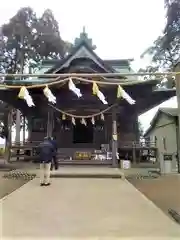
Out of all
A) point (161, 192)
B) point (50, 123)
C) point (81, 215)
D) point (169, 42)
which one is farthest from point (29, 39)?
point (81, 215)

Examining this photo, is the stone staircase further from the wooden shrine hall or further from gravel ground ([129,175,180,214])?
gravel ground ([129,175,180,214])

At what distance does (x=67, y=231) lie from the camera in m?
5.45

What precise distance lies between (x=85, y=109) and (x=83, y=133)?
2.50m

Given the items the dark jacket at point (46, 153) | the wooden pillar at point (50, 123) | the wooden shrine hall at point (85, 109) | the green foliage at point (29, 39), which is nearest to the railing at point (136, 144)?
the wooden shrine hall at point (85, 109)

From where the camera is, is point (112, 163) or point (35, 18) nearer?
point (112, 163)

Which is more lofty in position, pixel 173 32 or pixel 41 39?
pixel 41 39

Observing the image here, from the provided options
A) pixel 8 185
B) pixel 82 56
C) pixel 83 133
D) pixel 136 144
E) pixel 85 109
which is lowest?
pixel 8 185

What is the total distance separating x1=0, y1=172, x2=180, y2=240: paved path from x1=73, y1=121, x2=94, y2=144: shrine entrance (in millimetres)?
11577

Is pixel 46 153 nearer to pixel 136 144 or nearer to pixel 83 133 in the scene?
pixel 136 144

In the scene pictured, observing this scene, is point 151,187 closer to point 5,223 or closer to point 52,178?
point 52,178

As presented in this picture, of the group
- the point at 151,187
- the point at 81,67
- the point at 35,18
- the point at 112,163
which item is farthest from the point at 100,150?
the point at 35,18

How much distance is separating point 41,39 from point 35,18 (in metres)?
2.34

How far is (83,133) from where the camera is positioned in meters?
22.3

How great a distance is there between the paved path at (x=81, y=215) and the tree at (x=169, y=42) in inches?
602
